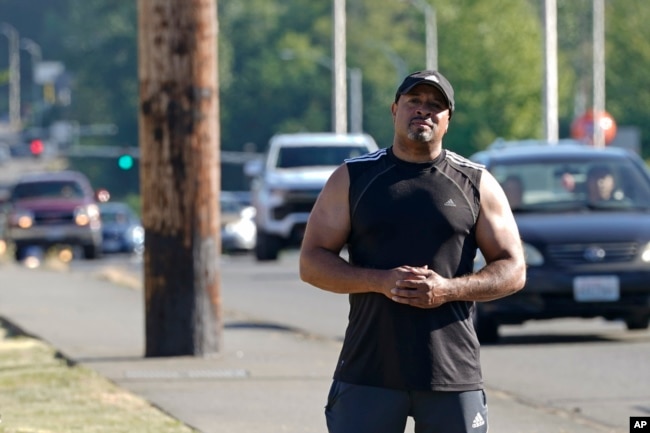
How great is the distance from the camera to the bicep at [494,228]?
6.09m

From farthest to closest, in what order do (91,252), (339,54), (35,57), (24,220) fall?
(35,57) → (339,54) → (91,252) → (24,220)

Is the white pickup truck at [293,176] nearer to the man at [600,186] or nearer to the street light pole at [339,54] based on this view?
the man at [600,186]

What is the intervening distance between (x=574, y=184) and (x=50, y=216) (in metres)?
22.0

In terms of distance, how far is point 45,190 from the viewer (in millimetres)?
37312

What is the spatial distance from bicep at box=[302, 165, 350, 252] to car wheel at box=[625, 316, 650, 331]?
8854 millimetres

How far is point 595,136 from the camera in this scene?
1641 inches

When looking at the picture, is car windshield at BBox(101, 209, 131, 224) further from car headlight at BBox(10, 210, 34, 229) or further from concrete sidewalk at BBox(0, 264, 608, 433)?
concrete sidewalk at BBox(0, 264, 608, 433)

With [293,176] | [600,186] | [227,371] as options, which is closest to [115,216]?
[293,176]

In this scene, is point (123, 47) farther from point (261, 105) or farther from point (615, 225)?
point (615, 225)

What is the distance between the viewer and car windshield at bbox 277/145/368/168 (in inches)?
1120

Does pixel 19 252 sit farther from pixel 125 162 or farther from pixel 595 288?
pixel 595 288

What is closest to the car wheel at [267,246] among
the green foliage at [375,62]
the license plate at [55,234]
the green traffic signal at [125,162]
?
the license plate at [55,234]

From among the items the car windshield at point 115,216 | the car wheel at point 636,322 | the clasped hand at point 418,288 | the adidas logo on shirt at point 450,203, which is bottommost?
the car windshield at point 115,216

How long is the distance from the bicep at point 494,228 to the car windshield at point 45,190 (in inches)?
1236
